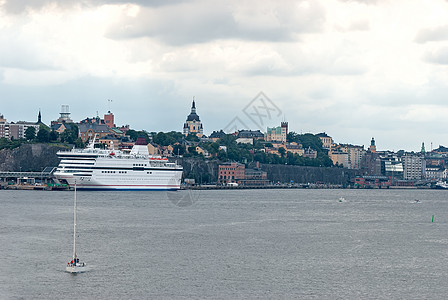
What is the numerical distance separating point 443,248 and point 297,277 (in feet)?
55.6

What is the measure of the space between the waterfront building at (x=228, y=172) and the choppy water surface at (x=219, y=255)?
307 feet

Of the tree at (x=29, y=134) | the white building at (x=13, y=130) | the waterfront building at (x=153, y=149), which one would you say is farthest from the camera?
the white building at (x=13, y=130)

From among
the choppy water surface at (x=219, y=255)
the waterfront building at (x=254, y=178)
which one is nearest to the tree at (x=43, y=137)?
the waterfront building at (x=254, y=178)

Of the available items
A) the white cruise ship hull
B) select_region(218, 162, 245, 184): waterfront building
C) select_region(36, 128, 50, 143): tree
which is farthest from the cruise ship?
select_region(218, 162, 245, 184): waterfront building

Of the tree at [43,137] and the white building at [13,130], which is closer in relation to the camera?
the tree at [43,137]

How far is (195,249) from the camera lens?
2008 inches

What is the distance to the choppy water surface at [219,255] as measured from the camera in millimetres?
38844

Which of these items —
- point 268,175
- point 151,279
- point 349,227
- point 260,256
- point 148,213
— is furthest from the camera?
point 268,175

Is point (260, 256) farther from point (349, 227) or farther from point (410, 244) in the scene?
point (349, 227)

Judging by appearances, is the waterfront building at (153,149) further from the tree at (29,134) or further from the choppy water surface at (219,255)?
the choppy water surface at (219,255)

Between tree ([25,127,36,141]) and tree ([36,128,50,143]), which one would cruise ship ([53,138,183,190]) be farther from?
tree ([25,127,36,141])

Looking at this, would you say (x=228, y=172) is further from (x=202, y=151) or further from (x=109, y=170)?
(x=109, y=170)

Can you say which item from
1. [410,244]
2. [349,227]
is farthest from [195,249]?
[349,227]

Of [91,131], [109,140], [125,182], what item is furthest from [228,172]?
[125,182]
